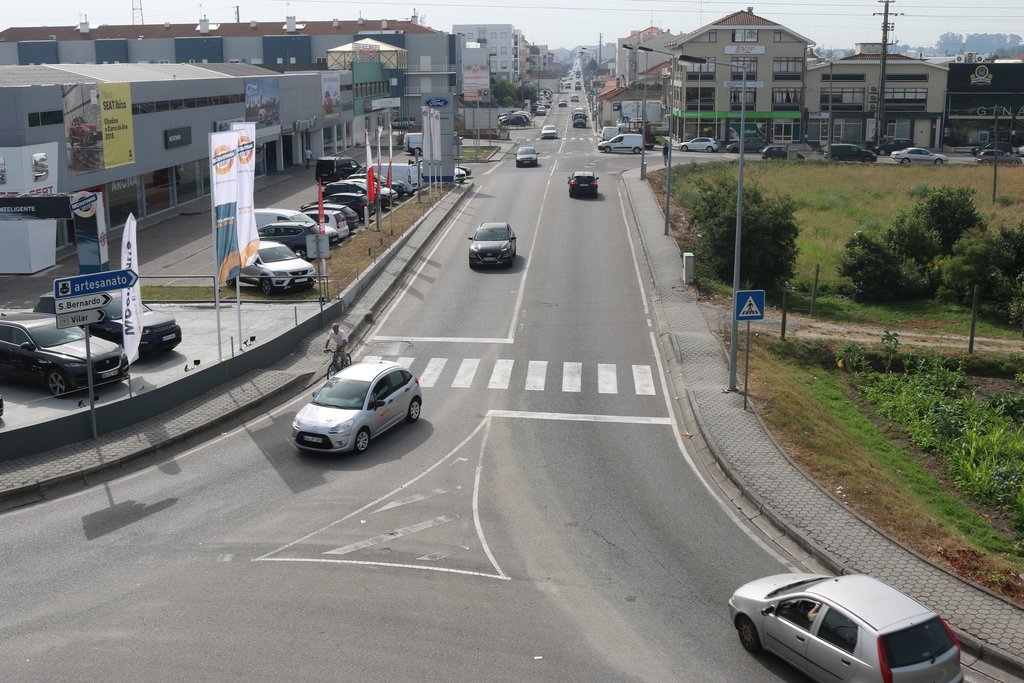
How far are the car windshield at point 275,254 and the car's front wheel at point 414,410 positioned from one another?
12286 millimetres

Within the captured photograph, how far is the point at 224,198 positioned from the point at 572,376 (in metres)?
9.43

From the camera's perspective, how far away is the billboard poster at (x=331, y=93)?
7194 centimetres

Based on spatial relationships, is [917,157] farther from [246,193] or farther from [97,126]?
[246,193]

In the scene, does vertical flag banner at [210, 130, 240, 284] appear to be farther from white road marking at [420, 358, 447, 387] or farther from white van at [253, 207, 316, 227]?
white van at [253, 207, 316, 227]

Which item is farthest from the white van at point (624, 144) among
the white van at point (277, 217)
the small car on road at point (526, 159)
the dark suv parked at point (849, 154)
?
the white van at point (277, 217)

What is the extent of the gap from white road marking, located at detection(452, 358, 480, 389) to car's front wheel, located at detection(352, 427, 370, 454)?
4.52 m

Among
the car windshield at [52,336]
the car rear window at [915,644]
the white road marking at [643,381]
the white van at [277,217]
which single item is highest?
the white van at [277,217]

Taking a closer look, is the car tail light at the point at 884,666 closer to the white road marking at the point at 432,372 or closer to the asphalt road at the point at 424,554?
the asphalt road at the point at 424,554

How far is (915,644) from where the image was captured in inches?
425

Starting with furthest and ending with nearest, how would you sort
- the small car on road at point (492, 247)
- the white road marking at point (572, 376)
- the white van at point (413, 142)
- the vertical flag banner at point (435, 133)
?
the white van at point (413, 142) → the vertical flag banner at point (435, 133) → the small car on road at point (492, 247) → the white road marking at point (572, 376)

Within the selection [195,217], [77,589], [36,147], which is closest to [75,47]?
[195,217]

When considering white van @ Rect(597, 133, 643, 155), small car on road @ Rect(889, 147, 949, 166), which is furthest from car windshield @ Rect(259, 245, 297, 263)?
small car on road @ Rect(889, 147, 949, 166)

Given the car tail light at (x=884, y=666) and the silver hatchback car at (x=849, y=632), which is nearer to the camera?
the car tail light at (x=884, y=666)

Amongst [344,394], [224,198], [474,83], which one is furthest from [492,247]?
[474,83]
